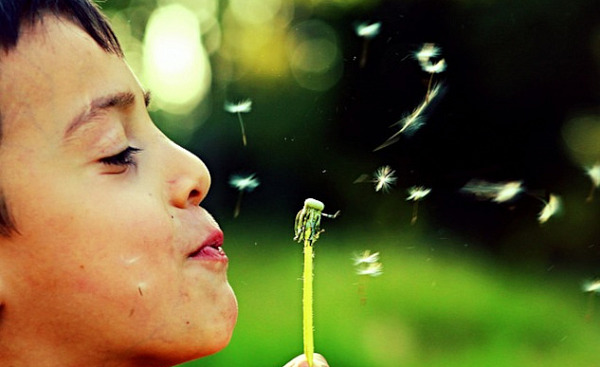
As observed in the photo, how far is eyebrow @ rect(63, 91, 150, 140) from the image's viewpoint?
3.21 ft

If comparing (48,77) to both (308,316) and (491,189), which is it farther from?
(491,189)

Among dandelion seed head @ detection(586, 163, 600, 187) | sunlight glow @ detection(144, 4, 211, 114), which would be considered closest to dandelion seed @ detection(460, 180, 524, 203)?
dandelion seed head @ detection(586, 163, 600, 187)

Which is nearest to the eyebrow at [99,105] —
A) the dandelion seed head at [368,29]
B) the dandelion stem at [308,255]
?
the dandelion stem at [308,255]

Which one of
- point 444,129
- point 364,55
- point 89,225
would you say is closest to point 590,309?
point 444,129

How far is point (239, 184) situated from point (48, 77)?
158 cm

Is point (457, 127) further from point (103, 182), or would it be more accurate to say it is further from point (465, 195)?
point (103, 182)

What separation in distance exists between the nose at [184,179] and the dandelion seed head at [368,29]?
1.85 metres

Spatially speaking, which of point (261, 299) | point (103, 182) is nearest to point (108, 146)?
point (103, 182)

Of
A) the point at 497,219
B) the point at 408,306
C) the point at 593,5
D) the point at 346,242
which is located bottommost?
the point at 408,306

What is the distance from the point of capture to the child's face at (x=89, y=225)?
964 mm

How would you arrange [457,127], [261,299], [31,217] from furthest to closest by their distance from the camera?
[457,127] < [261,299] < [31,217]

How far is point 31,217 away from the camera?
959 mm

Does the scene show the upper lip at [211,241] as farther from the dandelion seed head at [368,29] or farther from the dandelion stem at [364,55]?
the dandelion seed head at [368,29]

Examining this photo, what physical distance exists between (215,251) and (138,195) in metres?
0.11
